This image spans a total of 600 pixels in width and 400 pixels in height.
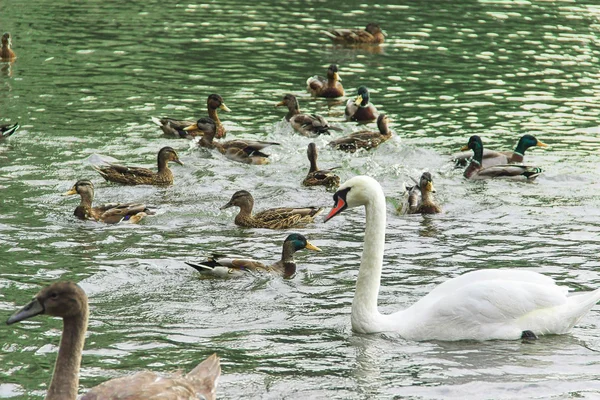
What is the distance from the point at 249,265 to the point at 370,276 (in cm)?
224

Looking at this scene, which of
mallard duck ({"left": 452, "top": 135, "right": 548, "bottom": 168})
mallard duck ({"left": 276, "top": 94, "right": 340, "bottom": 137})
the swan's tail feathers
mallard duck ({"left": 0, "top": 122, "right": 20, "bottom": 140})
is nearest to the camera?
the swan's tail feathers

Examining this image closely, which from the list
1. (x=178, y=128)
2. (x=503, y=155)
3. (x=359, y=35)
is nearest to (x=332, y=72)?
(x=178, y=128)

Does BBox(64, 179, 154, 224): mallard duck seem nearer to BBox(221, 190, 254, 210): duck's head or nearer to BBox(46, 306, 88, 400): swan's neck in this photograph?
BBox(221, 190, 254, 210): duck's head

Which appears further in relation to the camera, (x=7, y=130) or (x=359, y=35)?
(x=359, y=35)

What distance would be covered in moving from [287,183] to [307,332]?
21.8ft

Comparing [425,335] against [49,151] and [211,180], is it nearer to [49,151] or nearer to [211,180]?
[211,180]

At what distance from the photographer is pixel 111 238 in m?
13.3

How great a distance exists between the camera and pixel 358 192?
10.2m

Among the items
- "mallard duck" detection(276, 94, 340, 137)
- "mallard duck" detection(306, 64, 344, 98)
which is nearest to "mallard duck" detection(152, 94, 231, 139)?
"mallard duck" detection(276, 94, 340, 137)

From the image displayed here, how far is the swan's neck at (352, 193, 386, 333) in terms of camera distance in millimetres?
9844

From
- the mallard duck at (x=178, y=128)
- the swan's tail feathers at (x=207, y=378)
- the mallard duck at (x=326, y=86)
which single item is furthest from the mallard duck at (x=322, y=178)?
the swan's tail feathers at (x=207, y=378)

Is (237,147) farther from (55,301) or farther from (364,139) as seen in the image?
(55,301)

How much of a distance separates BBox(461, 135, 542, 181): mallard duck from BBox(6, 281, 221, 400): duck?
9885mm

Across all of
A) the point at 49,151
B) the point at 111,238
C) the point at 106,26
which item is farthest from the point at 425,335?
the point at 106,26
